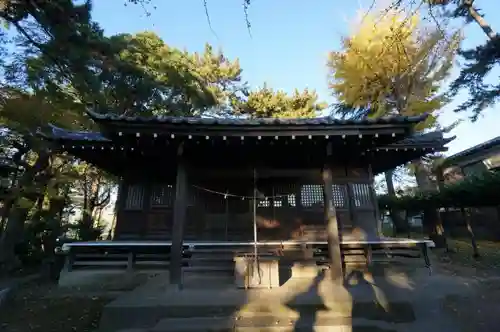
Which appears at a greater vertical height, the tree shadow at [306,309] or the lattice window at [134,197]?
the lattice window at [134,197]

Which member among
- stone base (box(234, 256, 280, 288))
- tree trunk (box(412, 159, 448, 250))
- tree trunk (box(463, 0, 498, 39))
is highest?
tree trunk (box(463, 0, 498, 39))

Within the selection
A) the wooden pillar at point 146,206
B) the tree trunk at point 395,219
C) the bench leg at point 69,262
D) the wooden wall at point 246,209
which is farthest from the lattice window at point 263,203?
the tree trunk at point 395,219

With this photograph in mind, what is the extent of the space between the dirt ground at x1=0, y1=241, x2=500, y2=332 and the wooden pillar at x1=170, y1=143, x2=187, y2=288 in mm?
1612

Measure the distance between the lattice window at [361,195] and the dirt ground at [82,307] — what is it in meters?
3.14

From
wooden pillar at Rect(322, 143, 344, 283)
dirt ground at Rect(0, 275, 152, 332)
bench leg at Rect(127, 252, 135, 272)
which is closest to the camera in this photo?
dirt ground at Rect(0, 275, 152, 332)

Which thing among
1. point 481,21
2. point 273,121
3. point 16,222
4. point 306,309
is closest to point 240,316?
point 306,309

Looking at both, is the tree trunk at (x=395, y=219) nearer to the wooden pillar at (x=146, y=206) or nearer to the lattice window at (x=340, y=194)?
the lattice window at (x=340, y=194)

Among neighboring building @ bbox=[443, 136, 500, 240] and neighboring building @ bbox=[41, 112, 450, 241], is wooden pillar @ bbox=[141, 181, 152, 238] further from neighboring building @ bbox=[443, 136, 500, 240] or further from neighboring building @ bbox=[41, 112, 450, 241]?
neighboring building @ bbox=[443, 136, 500, 240]

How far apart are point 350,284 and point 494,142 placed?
15270 mm

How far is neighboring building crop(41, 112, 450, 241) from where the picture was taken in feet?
19.0

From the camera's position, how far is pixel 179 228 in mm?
6133

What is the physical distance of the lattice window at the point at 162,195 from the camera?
8.63m

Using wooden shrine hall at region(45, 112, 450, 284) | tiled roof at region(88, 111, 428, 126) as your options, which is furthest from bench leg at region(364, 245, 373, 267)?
tiled roof at region(88, 111, 428, 126)

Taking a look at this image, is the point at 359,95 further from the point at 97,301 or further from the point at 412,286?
the point at 97,301
